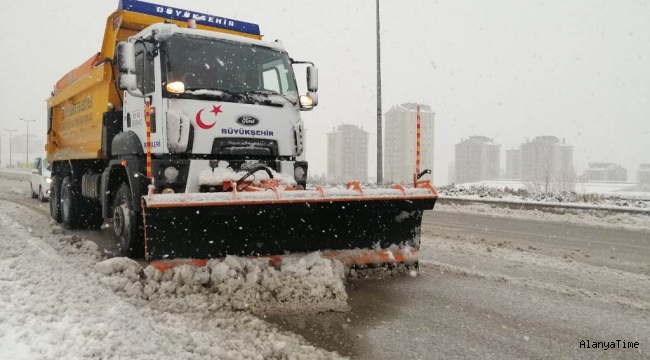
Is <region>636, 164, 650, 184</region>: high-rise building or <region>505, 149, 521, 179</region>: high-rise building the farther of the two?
<region>505, 149, 521, 179</region>: high-rise building

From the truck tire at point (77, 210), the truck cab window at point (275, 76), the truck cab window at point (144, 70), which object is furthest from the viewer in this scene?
the truck tire at point (77, 210)

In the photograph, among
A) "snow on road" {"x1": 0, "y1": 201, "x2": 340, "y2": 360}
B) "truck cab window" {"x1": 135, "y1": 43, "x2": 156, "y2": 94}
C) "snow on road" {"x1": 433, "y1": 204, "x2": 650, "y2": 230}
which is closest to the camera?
"snow on road" {"x1": 0, "y1": 201, "x2": 340, "y2": 360}

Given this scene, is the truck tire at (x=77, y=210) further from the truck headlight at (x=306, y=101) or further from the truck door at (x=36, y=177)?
the truck door at (x=36, y=177)

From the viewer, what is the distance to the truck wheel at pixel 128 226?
5516mm

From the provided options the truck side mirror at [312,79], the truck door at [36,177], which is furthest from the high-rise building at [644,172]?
the truck side mirror at [312,79]

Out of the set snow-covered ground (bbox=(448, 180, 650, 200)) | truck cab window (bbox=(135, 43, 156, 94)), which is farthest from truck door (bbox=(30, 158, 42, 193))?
snow-covered ground (bbox=(448, 180, 650, 200))

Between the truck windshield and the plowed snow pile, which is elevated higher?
the truck windshield

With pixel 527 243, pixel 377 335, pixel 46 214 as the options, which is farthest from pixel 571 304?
pixel 46 214

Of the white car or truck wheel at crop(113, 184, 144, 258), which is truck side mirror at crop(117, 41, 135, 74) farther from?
the white car

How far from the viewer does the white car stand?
14.6 meters

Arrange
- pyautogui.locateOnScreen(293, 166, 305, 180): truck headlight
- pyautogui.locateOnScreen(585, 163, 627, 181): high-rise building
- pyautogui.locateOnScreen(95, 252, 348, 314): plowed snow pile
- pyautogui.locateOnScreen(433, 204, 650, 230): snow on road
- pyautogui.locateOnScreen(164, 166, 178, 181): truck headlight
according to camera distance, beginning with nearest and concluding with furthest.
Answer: pyautogui.locateOnScreen(95, 252, 348, 314): plowed snow pile, pyautogui.locateOnScreen(164, 166, 178, 181): truck headlight, pyautogui.locateOnScreen(293, 166, 305, 180): truck headlight, pyautogui.locateOnScreen(433, 204, 650, 230): snow on road, pyautogui.locateOnScreen(585, 163, 627, 181): high-rise building

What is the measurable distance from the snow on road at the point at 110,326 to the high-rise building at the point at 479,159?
3075 inches

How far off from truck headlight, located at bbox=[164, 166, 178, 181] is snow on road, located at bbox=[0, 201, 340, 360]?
1177 mm

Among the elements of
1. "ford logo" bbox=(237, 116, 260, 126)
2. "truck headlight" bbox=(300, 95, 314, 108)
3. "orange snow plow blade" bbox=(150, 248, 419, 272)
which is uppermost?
"truck headlight" bbox=(300, 95, 314, 108)
